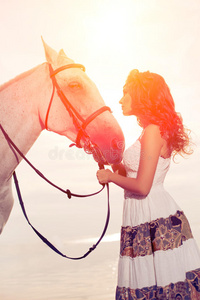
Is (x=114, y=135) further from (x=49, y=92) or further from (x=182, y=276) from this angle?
(x=182, y=276)

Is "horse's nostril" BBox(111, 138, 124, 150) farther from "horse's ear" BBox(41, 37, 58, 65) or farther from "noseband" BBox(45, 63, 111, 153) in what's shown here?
"horse's ear" BBox(41, 37, 58, 65)

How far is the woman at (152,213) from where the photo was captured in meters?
2.08

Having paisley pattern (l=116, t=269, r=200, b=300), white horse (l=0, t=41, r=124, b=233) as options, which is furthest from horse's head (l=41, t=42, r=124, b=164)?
paisley pattern (l=116, t=269, r=200, b=300)

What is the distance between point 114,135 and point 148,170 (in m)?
0.67

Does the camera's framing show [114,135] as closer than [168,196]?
No

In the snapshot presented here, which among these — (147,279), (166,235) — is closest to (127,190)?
(166,235)

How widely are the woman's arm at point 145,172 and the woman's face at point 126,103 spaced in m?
0.24

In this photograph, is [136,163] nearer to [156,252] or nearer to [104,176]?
[104,176]

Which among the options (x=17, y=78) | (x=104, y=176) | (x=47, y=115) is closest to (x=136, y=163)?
(x=104, y=176)

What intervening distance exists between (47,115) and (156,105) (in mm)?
940

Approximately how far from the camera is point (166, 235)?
2127 millimetres

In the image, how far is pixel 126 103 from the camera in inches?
94.1

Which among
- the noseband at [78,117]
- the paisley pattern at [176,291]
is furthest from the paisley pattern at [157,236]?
the noseband at [78,117]

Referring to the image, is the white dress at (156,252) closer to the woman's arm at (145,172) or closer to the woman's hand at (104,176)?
the woman's arm at (145,172)
